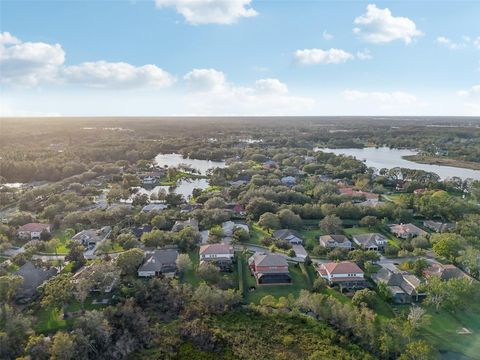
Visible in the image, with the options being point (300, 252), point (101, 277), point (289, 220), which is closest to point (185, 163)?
point (289, 220)

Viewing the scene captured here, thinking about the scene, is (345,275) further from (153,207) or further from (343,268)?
(153,207)

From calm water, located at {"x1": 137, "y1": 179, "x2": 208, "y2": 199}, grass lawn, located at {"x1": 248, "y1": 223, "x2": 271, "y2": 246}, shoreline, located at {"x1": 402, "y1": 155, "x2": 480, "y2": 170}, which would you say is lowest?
grass lawn, located at {"x1": 248, "y1": 223, "x2": 271, "y2": 246}

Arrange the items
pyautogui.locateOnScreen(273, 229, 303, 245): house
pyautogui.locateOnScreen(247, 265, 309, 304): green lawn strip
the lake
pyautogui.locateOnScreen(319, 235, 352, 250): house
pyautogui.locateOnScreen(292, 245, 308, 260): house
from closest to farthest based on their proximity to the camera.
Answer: pyautogui.locateOnScreen(247, 265, 309, 304): green lawn strip, pyautogui.locateOnScreen(292, 245, 308, 260): house, pyautogui.locateOnScreen(319, 235, 352, 250): house, pyautogui.locateOnScreen(273, 229, 303, 245): house, the lake

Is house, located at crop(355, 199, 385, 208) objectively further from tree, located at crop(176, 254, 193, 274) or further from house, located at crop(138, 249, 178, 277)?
house, located at crop(138, 249, 178, 277)

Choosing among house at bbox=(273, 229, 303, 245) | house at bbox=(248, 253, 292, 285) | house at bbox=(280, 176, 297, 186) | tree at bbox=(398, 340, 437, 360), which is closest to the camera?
tree at bbox=(398, 340, 437, 360)

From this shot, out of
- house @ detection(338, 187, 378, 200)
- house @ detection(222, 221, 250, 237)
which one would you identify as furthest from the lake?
house @ detection(338, 187, 378, 200)

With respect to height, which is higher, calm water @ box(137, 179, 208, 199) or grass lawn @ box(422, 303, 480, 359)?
calm water @ box(137, 179, 208, 199)
